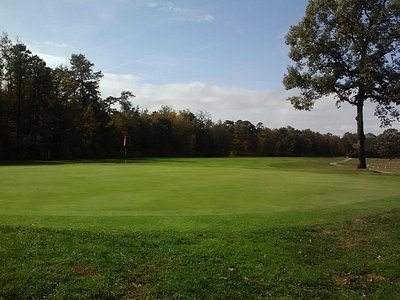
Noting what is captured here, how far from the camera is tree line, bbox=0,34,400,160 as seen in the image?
222 feet

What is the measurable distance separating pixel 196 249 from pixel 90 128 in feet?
239

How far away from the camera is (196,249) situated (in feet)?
27.6

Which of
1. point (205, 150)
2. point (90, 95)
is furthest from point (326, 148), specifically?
point (90, 95)

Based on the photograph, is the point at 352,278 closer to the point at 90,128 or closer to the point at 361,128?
the point at 361,128

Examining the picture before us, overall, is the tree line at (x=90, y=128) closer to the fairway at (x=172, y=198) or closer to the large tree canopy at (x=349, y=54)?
the large tree canopy at (x=349, y=54)

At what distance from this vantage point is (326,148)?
129m

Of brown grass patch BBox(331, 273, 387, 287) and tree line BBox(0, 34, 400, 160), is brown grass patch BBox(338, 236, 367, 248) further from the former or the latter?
tree line BBox(0, 34, 400, 160)

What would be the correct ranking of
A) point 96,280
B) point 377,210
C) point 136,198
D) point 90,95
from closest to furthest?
point 96,280 < point 377,210 < point 136,198 < point 90,95

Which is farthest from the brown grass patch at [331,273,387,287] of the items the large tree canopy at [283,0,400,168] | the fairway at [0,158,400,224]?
the large tree canopy at [283,0,400,168]

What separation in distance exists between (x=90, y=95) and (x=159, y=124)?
798 inches

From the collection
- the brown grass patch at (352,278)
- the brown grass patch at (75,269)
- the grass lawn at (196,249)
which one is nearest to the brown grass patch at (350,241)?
the grass lawn at (196,249)

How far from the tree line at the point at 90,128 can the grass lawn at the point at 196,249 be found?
34663mm

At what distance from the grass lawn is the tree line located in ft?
114

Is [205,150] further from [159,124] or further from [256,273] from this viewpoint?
[256,273]
